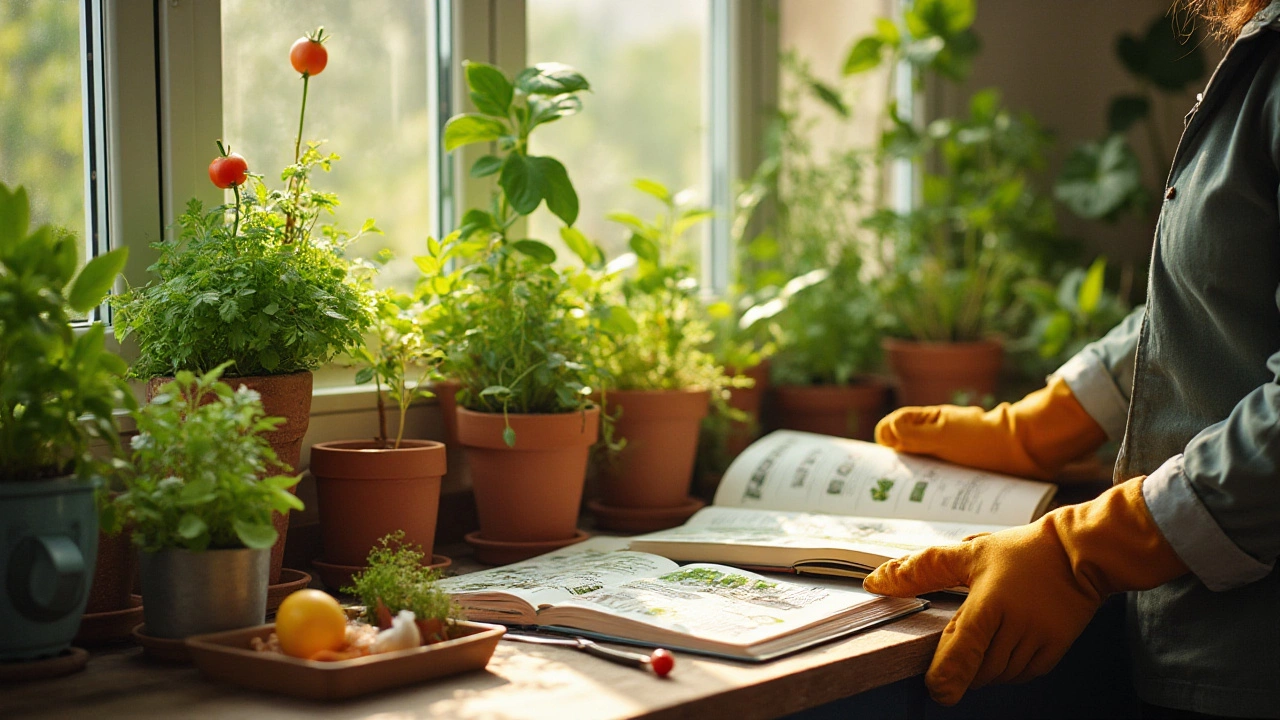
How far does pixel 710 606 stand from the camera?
3.38 ft

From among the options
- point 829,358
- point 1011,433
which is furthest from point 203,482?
point 829,358

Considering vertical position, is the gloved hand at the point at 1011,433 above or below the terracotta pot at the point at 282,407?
below

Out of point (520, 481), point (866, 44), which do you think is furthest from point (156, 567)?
point (866, 44)

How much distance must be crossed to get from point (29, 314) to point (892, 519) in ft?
3.15

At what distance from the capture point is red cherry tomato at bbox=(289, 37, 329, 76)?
112 cm

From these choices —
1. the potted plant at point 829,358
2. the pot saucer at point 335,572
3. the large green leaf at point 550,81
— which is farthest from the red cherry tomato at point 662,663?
the potted plant at point 829,358

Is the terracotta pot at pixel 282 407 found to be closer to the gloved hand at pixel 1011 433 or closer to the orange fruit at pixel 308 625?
the orange fruit at pixel 308 625

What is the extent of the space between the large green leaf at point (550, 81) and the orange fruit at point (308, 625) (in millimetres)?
654

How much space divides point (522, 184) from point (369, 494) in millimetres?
381

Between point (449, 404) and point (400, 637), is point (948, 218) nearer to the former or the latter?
point (449, 404)

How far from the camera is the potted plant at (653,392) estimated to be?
149 cm

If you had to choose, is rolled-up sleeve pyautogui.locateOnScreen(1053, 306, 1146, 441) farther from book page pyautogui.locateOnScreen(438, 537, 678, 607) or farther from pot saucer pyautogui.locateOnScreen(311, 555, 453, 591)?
pot saucer pyautogui.locateOnScreen(311, 555, 453, 591)

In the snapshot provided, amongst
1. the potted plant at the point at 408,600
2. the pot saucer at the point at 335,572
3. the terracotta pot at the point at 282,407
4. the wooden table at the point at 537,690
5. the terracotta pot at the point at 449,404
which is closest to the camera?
the wooden table at the point at 537,690

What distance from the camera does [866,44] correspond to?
6.91ft
